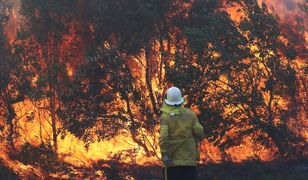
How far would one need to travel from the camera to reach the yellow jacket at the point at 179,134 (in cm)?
531

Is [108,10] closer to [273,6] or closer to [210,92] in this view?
[210,92]

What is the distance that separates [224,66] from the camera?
29.7 ft

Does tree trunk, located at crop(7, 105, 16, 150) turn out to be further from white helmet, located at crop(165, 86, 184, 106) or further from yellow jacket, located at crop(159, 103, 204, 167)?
white helmet, located at crop(165, 86, 184, 106)

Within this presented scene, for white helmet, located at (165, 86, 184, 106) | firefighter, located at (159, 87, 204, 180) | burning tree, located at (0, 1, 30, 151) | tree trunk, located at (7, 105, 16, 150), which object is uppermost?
burning tree, located at (0, 1, 30, 151)

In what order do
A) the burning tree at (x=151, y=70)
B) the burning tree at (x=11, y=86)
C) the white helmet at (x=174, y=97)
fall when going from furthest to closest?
the burning tree at (x=11, y=86) < the burning tree at (x=151, y=70) < the white helmet at (x=174, y=97)

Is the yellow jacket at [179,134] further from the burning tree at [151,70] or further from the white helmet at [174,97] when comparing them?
the burning tree at [151,70]

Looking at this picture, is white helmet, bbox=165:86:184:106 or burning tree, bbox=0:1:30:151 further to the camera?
burning tree, bbox=0:1:30:151

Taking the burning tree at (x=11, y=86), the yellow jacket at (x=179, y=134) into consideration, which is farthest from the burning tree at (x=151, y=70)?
the yellow jacket at (x=179, y=134)

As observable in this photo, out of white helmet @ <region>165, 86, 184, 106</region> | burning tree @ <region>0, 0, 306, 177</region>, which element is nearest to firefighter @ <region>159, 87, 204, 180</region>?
white helmet @ <region>165, 86, 184, 106</region>

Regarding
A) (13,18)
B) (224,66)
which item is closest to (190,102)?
(224,66)

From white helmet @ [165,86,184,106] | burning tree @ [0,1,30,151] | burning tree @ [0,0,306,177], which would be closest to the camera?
white helmet @ [165,86,184,106]

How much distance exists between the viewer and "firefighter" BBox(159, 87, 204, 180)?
17.4 feet

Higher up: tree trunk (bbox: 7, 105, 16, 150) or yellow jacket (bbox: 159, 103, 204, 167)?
tree trunk (bbox: 7, 105, 16, 150)

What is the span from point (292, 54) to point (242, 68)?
4.25 ft
